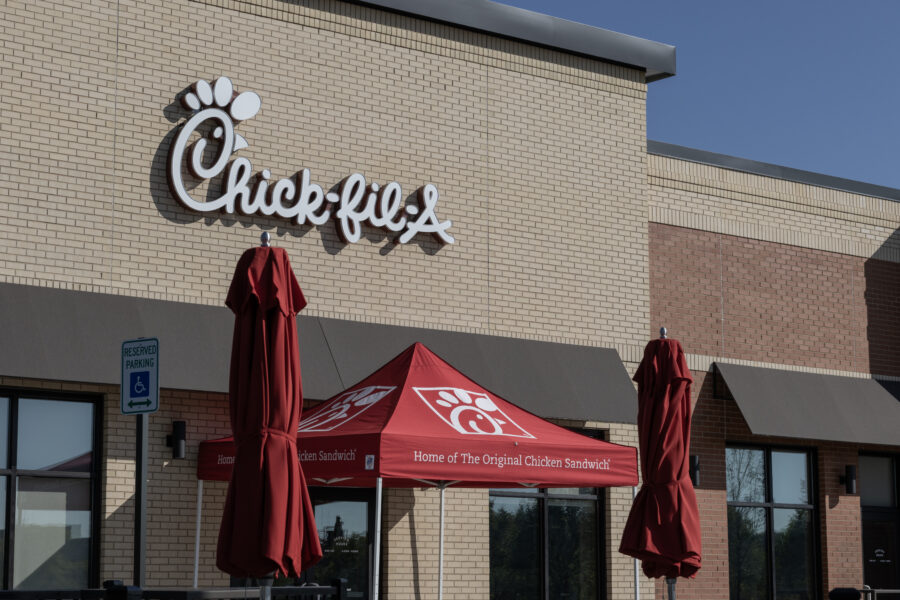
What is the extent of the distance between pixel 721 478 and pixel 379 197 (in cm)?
638

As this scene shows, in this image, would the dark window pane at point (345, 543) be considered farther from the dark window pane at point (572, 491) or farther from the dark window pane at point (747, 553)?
the dark window pane at point (747, 553)

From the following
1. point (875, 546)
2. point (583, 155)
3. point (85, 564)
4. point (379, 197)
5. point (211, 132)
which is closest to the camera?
point (85, 564)

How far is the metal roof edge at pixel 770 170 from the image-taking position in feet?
59.7

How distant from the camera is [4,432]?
40.5ft

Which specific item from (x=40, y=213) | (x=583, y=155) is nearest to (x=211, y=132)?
(x=40, y=213)

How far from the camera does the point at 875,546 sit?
63.6 ft

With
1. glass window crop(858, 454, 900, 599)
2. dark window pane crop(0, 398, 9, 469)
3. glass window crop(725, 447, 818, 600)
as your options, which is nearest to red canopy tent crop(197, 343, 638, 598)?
dark window pane crop(0, 398, 9, 469)

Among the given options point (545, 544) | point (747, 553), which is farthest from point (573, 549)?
point (747, 553)

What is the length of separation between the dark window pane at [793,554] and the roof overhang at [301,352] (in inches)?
147

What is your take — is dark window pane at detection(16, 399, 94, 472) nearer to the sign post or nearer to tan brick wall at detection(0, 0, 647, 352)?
tan brick wall at detection(0, 0, 647, 352)

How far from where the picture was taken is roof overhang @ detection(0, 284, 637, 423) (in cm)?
1223

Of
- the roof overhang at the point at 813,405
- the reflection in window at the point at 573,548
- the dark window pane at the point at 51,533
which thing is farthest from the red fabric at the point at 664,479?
the dark window pane at the point at 51,533

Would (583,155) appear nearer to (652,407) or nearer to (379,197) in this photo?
(379,197)

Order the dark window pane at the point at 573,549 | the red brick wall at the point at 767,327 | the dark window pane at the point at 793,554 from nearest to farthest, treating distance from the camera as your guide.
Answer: the dark window pane at the point at 573,549, the red brick wall at the point at 767,327, the dark window pane at the point at 793,554
